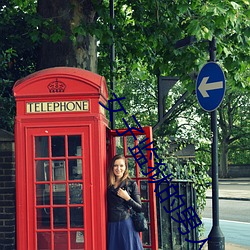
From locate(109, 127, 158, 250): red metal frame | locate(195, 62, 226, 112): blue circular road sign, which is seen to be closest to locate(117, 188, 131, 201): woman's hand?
locate(109, 127, 158, 250): red metal frame

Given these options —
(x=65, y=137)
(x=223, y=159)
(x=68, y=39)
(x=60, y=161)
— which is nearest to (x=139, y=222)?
(x=60, y=161)

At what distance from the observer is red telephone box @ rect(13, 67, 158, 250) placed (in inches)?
226

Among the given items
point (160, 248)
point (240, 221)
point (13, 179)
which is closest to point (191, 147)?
point (160, 248)

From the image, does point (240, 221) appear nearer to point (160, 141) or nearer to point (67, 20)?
point (160, 141)

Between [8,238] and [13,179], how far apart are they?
0.75m

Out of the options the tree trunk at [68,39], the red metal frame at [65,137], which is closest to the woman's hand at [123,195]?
the red metal frame at [65,137]

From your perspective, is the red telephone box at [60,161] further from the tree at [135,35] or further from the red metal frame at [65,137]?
the tree at [135,35]

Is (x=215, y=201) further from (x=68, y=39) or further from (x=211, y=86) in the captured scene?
(x=68, y=39)

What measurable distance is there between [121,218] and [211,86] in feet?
8.21

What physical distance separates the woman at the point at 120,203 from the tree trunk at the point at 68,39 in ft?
8.83

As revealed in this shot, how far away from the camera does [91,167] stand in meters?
5.74

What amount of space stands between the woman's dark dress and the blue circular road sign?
81.0 inches

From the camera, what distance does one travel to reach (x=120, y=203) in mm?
6039

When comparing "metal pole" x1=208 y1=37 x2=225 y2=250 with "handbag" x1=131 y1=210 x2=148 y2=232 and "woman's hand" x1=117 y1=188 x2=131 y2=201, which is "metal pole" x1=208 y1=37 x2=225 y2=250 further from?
"woman's hand" x1=117 y1=188 x2=131 y2=201
